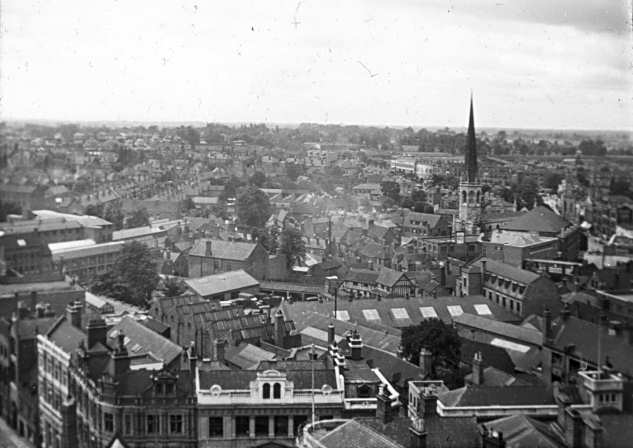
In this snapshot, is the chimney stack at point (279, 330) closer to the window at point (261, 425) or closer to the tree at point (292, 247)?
the window at point (261, 425)

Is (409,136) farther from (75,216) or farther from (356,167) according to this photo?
(75,216)

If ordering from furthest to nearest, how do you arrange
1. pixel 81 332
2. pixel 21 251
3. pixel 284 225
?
pixel 284 225, pixel 81 332, pixel 21 251

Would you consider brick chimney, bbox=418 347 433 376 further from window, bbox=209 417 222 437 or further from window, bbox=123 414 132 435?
window, bbox=123 414 132 435

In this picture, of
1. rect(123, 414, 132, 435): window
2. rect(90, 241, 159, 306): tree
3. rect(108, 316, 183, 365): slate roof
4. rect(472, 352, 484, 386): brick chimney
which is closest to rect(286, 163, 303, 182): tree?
rect(90, 241, 159, 306): tree

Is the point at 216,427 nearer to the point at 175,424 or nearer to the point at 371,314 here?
the point at 175,424

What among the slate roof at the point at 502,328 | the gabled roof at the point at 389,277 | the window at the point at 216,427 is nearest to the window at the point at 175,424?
the window at the point at 216,427

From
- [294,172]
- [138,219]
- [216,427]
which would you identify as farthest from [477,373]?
[294,172]

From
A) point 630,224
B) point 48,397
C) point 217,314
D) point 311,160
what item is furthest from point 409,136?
point 48,397
